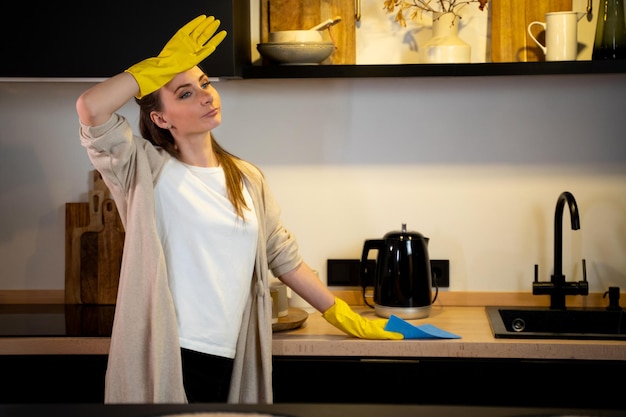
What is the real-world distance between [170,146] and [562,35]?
119 cm

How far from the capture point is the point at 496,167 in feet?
9.62

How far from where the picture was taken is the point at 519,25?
111 inches

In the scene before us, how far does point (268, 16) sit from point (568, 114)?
99cm

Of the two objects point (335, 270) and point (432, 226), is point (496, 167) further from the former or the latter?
point (335, 270)

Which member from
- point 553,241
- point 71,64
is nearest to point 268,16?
point 71,64

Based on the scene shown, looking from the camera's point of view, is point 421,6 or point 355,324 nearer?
point 355,324

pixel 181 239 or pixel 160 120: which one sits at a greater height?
pixel 160 120

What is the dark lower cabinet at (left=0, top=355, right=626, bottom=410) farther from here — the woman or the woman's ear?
the woman's ear

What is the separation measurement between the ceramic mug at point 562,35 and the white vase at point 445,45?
24cm

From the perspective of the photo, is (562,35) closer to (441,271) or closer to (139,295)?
(441,271)

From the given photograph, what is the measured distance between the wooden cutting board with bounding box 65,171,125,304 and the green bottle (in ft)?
5.11

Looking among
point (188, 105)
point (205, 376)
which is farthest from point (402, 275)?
point (188, 105)

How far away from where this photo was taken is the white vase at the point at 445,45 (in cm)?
271

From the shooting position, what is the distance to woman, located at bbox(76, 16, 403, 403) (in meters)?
2.16
